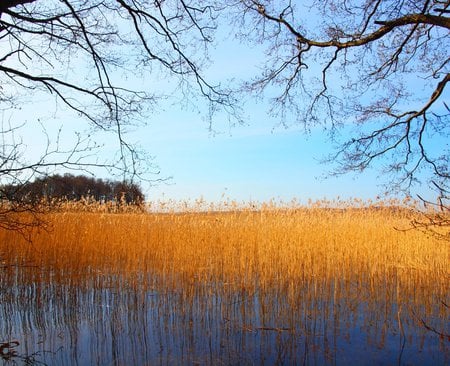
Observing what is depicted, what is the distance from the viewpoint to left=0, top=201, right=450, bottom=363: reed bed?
4.23 metres

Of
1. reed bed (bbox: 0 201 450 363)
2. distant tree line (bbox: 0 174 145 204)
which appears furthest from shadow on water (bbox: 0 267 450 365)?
distant tree line (bbox: 0 174 145 204)

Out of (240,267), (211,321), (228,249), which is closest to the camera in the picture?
(211,321)

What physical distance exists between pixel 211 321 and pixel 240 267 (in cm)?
166

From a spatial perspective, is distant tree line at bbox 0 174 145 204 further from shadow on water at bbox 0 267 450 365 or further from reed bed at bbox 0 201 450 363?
shadow on water at bbox 0 267 450 365

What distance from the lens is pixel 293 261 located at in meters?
5.66

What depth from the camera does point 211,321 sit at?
399 centimetres

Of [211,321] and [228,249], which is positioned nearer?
[211,321]

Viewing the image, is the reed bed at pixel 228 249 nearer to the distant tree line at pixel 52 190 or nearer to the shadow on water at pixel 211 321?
the shadow on water at pixel 211 321

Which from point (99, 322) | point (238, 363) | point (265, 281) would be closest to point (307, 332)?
point (238, 363)

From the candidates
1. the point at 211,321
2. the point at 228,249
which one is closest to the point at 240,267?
the point at 228,249

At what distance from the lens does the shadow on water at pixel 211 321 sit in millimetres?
3281

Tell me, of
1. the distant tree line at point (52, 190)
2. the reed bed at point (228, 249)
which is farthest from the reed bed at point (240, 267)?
the distant tree line at point (52, 190)

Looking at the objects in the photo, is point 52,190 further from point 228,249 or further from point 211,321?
point 228,249

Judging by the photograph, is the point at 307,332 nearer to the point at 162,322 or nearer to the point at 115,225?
the point at 162,322
